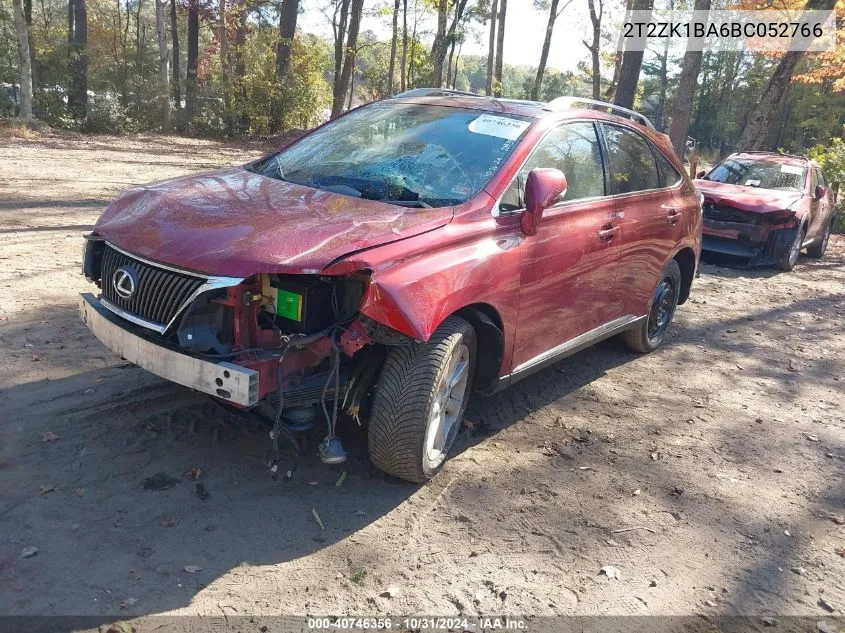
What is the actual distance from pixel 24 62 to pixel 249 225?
1951 cm

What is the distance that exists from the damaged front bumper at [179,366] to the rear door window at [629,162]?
3106 mm

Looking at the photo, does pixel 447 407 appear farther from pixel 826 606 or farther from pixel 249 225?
pixel 826 606

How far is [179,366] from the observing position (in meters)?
3.21

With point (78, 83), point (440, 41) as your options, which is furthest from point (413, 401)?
point (440, 41)

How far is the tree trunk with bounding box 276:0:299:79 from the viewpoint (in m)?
23.5

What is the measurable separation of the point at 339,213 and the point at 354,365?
766mm

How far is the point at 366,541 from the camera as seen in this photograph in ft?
10.7

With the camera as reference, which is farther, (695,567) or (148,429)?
(148,429)

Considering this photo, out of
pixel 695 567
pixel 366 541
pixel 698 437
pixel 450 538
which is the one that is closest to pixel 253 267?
pixel 366 541

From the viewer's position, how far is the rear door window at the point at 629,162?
5102 millimetres

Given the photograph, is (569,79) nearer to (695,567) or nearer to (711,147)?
(711,147)

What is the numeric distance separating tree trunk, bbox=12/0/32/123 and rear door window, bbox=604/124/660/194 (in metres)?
18.4

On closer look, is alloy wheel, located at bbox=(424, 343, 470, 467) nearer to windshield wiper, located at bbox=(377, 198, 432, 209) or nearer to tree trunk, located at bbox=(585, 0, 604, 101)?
windshield wiper, located at bbox=(377, 198, 432, 209)

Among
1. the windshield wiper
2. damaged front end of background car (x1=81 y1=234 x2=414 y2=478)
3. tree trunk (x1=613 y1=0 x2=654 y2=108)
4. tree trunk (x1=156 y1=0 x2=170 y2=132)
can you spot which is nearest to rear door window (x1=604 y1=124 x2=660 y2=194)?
the windshield wiper
